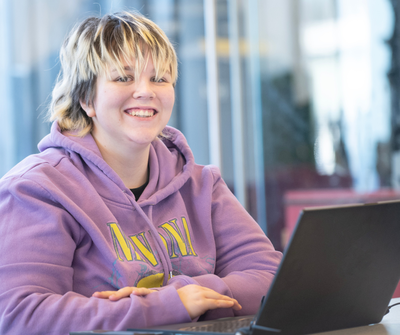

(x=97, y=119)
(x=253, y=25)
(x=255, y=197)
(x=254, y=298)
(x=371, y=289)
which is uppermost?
(x=253, y=25)

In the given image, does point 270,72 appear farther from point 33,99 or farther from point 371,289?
point 371,289

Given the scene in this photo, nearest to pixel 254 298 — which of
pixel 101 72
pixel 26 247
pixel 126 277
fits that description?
pixel 126 277

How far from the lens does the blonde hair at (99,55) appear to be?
4.17ft

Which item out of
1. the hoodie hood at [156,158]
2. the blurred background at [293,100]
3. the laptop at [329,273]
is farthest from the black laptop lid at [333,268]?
the blurred background at [293,100]

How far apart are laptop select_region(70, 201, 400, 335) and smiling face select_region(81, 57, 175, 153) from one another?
0.54 meters

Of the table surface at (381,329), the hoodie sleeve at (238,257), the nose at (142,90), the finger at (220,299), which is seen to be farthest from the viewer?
the nose at (142,90)

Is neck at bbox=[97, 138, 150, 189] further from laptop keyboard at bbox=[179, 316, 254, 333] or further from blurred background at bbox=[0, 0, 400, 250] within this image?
blurred background at bbox=[0, 0, 400, 250]

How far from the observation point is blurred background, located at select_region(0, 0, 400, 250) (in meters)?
3.27

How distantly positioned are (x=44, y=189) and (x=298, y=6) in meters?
2.84

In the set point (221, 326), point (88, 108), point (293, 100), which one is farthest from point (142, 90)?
point (293, 100)

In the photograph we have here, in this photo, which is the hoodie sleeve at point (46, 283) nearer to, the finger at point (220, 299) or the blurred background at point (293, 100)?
the finger at point (220, 299)

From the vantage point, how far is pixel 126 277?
1.14 meters

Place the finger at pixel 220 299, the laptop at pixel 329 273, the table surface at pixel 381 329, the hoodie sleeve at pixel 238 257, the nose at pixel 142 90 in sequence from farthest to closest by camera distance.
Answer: the nose at pixel 142 90 → the hoodie sleeve at pixel 238 257 → the finger at pixel 220 299 → the table surface at pixel 381 329 → the laptop at pixel 329 273

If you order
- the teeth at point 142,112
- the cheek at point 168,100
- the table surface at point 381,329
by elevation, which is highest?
the cheek at point 168,100
